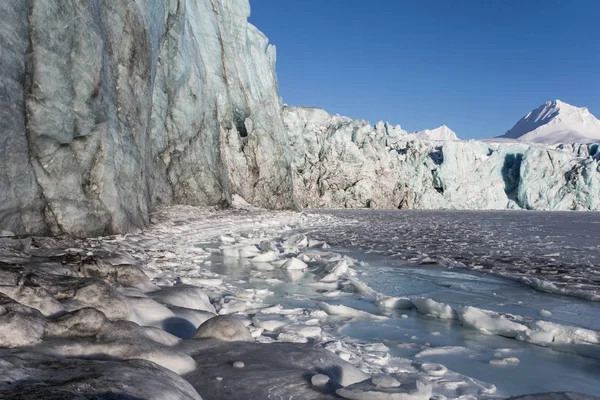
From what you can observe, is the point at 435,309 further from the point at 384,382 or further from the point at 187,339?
the point at 187,339

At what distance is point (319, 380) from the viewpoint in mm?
2045

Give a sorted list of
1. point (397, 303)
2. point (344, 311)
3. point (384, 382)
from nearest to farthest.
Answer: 1. point (384, 382)
2. point (344, 311)
3. point (397, 303)

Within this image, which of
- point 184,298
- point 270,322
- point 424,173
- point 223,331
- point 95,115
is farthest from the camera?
point 424,173

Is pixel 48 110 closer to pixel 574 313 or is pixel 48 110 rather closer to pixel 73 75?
pixel 73 75

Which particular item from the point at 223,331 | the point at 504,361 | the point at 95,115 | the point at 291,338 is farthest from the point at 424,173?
the point at 223,331

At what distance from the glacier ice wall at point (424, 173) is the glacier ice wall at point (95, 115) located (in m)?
26.8

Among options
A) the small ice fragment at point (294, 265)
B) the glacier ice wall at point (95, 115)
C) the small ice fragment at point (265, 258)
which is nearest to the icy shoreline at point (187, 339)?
the small ice fragment at point (294, 265)

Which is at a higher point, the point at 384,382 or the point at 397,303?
the point at 384,382

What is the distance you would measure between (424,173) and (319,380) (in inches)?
2050

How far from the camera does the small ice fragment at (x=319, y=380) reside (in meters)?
2.03

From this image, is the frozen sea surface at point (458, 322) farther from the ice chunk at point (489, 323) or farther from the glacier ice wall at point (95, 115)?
the glacier ice wall at point (95, 115)

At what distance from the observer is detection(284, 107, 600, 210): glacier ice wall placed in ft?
151

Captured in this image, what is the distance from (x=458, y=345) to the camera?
326 cm

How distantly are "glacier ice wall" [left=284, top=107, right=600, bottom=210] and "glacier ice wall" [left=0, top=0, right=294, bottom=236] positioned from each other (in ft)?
87.8
